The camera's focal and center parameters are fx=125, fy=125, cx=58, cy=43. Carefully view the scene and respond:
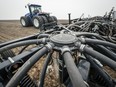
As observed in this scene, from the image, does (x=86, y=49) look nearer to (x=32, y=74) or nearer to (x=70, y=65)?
(x=70, y=65)

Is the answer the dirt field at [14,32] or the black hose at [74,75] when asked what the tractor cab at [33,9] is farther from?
the black hose at [74,75]

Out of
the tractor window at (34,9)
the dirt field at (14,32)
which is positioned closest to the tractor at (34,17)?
the tractor window at (34,9)

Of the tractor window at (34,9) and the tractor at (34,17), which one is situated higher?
the tractor window at (34,9)

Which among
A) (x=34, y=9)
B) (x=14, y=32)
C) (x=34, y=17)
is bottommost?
(x=14, y=32)

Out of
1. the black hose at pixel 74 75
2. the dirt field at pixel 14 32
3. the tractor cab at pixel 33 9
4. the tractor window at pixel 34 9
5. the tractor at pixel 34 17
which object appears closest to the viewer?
the black hose at pixel 74 75

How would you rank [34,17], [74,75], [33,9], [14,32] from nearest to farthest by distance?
[74,75] → [14,32] → [34,17] → [33,9]

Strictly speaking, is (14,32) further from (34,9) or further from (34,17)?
(34,9)

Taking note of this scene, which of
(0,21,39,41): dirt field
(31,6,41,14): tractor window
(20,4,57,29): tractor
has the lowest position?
(0,21,39,41): dirt field

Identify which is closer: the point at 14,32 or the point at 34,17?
the point at 14,32

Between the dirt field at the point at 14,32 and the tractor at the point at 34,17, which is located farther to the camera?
the tractor at the point at 34,17

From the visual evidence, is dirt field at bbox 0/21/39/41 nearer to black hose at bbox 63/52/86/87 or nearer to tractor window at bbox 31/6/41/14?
tractor window at bbox 31/6/41/14

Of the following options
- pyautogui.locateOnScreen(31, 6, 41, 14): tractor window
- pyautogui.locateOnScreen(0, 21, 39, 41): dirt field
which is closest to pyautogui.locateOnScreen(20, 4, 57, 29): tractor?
pyautogui.locateOnScreen(31, 6, 41, 14): tractor window

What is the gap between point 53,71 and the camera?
8.31 feet

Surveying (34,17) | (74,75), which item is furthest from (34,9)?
(74,75)
